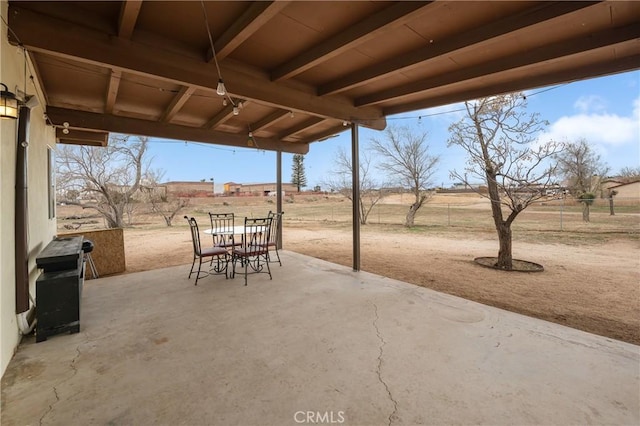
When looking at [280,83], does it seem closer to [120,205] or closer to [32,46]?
[32,46]

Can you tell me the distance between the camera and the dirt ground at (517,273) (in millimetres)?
2842

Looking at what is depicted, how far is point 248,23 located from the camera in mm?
1958

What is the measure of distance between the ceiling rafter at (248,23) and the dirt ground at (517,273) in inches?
137

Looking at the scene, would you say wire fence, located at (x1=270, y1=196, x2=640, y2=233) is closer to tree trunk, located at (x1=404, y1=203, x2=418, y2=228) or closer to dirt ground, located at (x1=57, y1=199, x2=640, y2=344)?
tree trunk, located at (x1=404, y1=203, x2=418, y2=228)

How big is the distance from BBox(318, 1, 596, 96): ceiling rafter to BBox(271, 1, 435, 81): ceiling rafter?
582 millimetres

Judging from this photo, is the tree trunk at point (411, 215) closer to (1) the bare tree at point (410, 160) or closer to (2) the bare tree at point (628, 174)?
(1) the bare tree at point (410, 160)

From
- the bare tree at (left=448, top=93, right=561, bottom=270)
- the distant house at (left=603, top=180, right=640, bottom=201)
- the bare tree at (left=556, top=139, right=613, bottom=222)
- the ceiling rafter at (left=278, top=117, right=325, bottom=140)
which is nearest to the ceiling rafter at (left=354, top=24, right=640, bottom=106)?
the ceiling rafter at (left=278, top=117, right=325, bottom=140)

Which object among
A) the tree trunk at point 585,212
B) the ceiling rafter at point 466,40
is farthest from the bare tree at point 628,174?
the ceiling rafter at point 466,40

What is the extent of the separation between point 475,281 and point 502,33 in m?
3.19

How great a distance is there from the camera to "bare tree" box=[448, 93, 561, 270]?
4867 mm

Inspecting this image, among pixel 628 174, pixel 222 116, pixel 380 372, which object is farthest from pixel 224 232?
pixel 628 174

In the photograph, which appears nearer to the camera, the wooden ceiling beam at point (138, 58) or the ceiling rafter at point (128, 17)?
the ceiling rafter at point (128, 17)

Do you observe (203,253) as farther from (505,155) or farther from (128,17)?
(505,155)

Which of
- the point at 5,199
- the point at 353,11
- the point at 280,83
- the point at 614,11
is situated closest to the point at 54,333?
the point at 5,199
